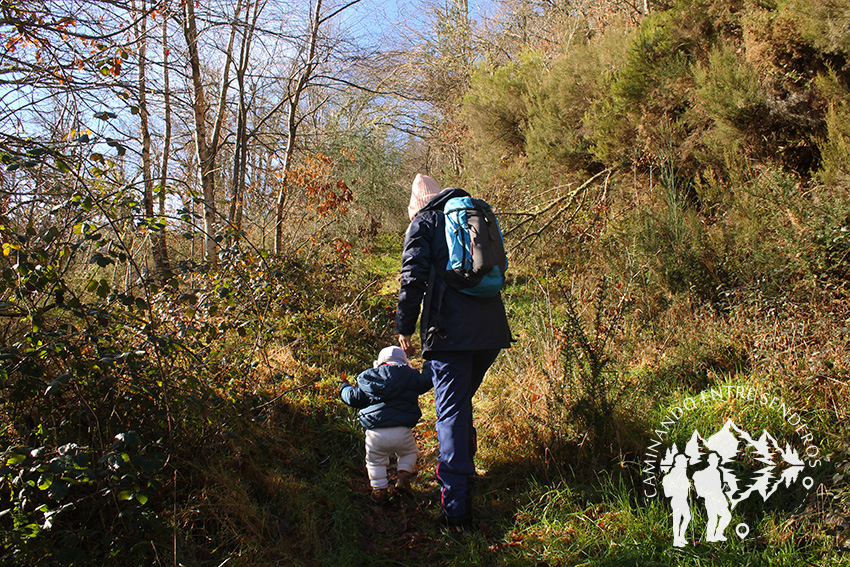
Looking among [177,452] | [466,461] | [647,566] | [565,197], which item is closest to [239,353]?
[177,452]

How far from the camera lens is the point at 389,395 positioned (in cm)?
353

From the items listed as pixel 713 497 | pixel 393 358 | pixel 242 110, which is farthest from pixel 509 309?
pixel 242 110

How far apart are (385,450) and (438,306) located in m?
1.10

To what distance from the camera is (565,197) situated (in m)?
7.76

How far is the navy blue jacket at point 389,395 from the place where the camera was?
351 centimetres

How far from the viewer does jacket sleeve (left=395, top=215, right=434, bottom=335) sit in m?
3.22

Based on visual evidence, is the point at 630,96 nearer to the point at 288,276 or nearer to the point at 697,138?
the point at 697,138

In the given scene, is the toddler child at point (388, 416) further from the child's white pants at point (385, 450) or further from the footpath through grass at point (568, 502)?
the footpath through grass at point (568, 502)

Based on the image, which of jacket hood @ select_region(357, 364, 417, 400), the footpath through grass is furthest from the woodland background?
jacket hood @ select_region(357, 364, 417, 400)

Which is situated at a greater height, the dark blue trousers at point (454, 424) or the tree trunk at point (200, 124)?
the tree trunk at point (200, 124)

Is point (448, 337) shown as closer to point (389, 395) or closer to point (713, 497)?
point (389, 395)

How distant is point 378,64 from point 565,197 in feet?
13.0

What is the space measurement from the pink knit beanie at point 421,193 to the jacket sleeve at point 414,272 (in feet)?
0.88

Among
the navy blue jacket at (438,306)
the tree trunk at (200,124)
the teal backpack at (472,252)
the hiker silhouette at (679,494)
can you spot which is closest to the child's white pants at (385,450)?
the navy blue jacket at (438,306)
